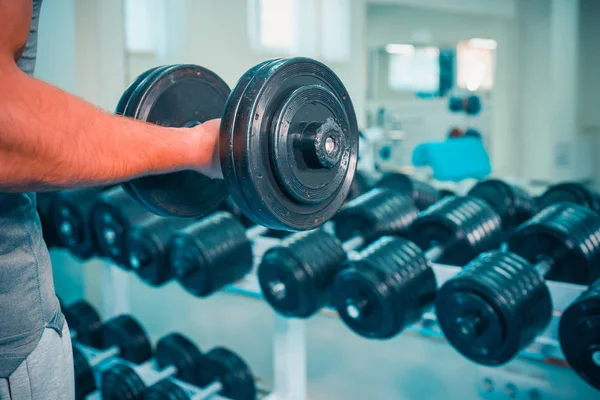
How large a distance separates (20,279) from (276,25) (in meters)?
3.00

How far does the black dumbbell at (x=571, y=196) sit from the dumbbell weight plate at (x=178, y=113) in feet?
4.51

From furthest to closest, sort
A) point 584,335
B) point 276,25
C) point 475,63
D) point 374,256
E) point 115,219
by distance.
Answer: point 475,63 < point 276,25 < point 115,219 < point 374,256 < point 584,335

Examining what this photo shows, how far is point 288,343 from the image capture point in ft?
5.32

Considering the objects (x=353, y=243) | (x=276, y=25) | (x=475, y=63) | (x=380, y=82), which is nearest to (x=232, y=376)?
(x=353, y=243)

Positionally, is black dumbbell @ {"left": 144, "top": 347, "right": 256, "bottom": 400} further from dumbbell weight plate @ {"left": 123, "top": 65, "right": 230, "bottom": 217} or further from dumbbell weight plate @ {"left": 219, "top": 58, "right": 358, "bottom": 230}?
dumbbell weight plate @ {"left": 219, "top": 58, "right": 358, "bottom": 230}

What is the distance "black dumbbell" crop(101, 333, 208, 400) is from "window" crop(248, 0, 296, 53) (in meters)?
1.88

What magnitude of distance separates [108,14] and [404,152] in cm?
259

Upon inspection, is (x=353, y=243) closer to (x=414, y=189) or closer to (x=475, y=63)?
(x=414, y=189)

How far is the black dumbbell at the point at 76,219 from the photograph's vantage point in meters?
1.91

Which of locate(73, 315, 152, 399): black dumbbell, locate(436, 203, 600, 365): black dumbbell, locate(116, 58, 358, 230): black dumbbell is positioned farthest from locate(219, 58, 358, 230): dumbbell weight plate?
locate(73, 315, 152, 399): black dumbbell

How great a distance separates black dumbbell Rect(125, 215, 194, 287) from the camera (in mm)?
1661

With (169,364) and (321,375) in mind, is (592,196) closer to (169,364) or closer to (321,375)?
(321,375)

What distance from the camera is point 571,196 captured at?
196 cm

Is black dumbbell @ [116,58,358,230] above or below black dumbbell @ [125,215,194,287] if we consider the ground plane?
above
